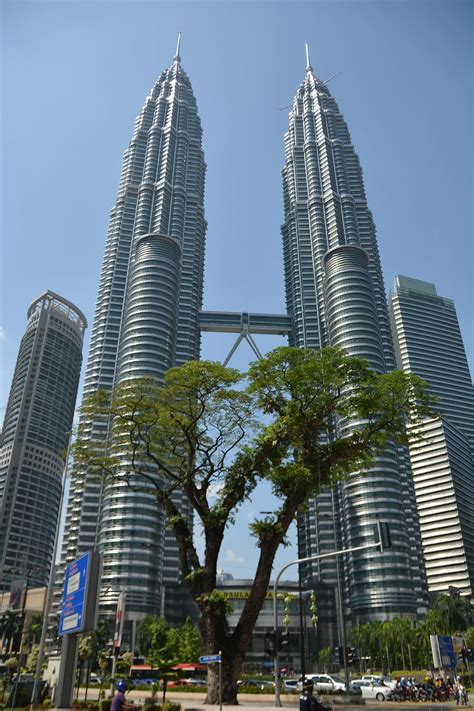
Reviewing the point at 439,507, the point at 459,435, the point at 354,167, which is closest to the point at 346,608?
the point at 439,507

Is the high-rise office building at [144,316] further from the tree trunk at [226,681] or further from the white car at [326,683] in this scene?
the tree trunk at [226,681]

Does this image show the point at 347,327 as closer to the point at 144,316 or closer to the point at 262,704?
the point at 144,316

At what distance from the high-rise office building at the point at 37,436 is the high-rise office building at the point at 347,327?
80.4 meters

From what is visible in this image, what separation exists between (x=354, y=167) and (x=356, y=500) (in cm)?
12348

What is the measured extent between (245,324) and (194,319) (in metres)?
17.4

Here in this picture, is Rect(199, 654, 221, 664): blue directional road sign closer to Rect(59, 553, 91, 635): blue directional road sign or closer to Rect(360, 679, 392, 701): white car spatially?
Rect(59, 553, 91, 635): blue directional road sign

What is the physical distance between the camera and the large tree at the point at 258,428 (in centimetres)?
2920

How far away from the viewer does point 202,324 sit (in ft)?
557

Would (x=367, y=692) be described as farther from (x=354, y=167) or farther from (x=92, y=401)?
(x=354, y=167)

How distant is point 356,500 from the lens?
413 feet

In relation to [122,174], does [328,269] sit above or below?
below

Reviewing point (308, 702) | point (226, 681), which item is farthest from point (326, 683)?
point (308, 702)

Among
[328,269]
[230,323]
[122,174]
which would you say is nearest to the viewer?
[328,269]

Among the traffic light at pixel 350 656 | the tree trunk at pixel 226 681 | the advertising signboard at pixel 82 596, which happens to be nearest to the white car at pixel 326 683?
the traffic light at pixel 350 656
